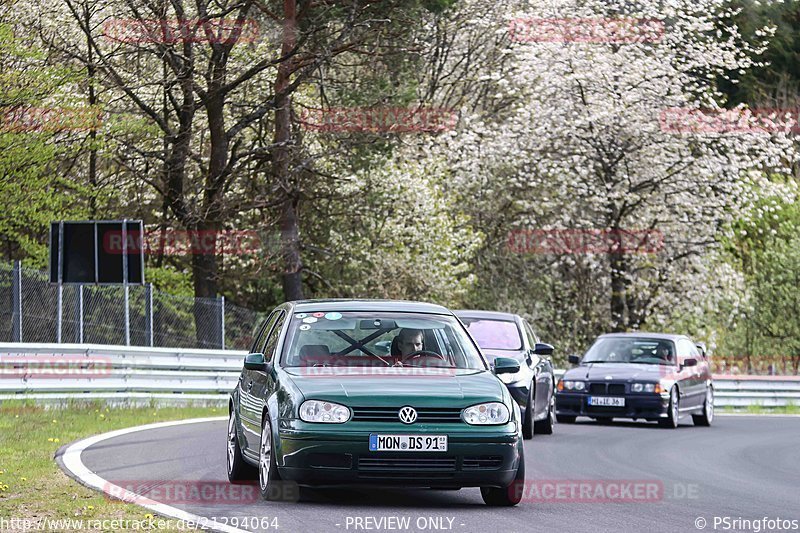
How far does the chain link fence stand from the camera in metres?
22.1

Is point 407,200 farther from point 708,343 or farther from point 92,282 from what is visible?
point 92,282

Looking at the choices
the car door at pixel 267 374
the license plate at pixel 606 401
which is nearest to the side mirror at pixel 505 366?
the car door at pixel 267 374

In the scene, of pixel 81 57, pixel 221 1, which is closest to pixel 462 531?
pixel 81 57

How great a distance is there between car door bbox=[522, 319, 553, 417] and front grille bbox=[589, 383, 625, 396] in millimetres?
2517

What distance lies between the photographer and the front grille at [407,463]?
9469 millimetres

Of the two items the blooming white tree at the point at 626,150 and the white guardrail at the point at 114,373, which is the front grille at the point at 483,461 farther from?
the blooming white tree at the point at 626,150

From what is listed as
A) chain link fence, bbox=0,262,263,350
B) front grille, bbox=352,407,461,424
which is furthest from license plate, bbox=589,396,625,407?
front grille, bbox=352,407,461,424

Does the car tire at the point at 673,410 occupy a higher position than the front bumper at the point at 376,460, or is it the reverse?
the front bumper at the point at 376,460

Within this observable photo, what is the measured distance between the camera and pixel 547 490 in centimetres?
1148

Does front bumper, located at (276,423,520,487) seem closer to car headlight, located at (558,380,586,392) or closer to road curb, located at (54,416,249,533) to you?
road curb, located at (54,416,249,533)

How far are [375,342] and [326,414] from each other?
4.64 ft

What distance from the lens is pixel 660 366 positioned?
23.2 metres

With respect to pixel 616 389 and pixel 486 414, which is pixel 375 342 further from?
pixel 616 389

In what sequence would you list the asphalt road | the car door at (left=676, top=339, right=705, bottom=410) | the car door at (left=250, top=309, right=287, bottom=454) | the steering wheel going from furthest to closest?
the car door at (left=676, top=339, right=705, bottom=410) → the steering wheel → the car door at (left=250, top=309, right=287, bottom=454) → the asphalt road
